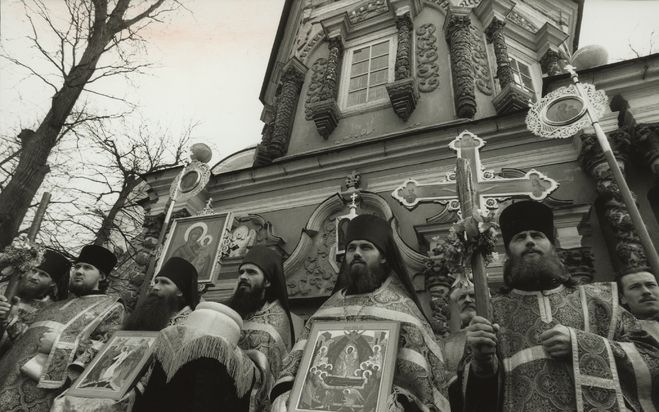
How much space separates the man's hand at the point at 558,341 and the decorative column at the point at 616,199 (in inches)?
128

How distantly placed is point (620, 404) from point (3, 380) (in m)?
5.52

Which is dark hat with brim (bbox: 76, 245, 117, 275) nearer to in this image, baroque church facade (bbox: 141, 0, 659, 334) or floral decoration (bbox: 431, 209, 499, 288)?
baroque church facade (bbox: 141, 0, 659, 334)

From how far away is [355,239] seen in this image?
378 centimetres

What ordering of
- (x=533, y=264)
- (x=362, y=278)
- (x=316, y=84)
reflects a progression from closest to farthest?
(x=533, y=264)
(x=362, y=278)
(x=316, y=84)

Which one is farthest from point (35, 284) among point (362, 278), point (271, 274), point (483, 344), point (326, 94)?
point (326, 94)

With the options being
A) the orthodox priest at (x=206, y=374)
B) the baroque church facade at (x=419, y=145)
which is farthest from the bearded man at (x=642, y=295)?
the orthodox priest at (x=206, y=374)

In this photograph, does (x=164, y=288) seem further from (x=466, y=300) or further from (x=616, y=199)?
(x=616, y=199)

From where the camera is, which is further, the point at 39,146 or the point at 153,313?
the point at 39,146

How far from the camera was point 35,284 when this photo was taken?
5641 millimetres

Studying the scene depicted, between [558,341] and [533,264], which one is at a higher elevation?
[533,264]

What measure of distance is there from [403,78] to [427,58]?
40.1 inches

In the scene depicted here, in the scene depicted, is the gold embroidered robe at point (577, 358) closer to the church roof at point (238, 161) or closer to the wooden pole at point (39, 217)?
the wooden pole at point (39, 217)

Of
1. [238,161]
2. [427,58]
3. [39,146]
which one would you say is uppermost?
[427,58]

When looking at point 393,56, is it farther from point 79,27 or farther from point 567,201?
point 79,27
